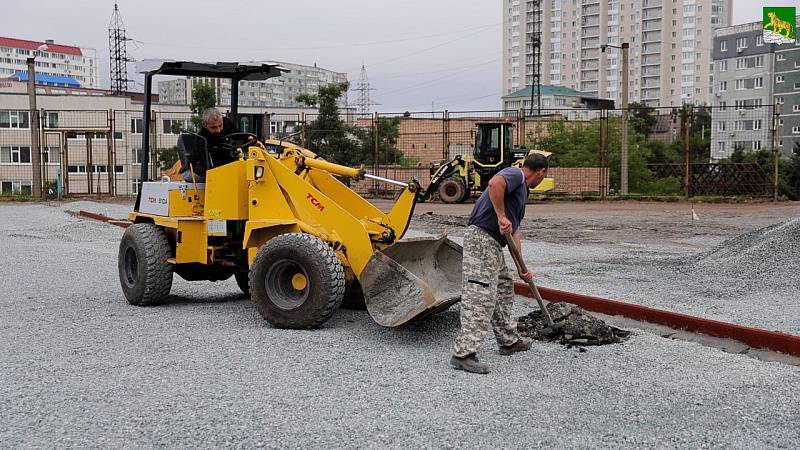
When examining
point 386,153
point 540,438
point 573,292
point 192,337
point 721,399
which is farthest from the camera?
point 386,153

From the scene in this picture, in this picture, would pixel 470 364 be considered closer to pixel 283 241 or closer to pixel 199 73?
pixel 283 241

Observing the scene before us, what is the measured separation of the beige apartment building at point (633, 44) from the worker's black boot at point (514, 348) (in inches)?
4261

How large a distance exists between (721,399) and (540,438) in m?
1.42

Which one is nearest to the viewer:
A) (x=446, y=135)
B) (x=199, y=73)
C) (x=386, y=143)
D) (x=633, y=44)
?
(x=199, y=73)

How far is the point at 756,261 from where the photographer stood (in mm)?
9648

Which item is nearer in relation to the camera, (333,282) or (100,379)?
(100,379)

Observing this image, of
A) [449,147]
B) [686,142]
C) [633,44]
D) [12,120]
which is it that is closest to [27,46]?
[12,120]

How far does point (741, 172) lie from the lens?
26312 mm

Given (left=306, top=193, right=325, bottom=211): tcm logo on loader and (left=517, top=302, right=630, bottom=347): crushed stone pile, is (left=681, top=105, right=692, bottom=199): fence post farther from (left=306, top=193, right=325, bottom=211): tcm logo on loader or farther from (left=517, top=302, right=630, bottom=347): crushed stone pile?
(left=306, top=193, right=325, bottom=211): tcm logo on loader

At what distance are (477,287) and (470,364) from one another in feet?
1.81

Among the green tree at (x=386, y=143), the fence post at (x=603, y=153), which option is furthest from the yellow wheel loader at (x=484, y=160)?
the green tree at (x=386, y=143)

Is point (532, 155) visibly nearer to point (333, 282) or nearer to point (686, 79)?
point (333, 282)

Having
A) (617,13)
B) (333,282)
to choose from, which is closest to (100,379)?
(333,282)

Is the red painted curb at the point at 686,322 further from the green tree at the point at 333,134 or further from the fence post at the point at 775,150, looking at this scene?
the green tree at the point at 333,134
